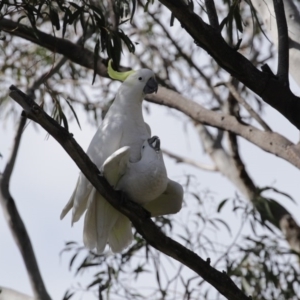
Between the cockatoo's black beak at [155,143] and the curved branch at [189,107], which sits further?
the curved branch at [189,107]

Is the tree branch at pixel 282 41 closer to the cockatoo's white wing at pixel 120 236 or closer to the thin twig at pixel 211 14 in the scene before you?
the thin twig at pixel 211 14

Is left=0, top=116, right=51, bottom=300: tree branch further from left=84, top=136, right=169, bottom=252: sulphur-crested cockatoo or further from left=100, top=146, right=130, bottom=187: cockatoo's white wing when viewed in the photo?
left=100, top=146, right=130, bottom=187: cockatoo's white wing

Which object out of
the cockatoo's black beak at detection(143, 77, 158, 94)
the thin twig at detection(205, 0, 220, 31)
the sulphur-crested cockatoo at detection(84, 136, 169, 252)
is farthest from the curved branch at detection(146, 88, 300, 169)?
the thin twig at detection(205, 0, 220, 31)

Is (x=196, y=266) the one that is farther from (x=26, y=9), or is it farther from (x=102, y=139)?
(x=26, y=9)

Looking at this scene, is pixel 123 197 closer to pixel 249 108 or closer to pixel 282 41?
pixel 282 41

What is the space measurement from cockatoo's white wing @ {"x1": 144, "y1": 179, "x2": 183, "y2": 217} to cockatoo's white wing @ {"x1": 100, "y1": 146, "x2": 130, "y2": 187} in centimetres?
22

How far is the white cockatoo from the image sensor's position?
2820 millimetres

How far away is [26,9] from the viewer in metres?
2.92

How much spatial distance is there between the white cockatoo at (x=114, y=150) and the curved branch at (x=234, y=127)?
80 centimetres

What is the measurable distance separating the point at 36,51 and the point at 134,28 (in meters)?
0.92

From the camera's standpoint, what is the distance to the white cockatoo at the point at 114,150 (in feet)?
9.25

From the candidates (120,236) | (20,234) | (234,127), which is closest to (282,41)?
(120,236)

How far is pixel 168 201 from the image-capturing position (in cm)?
301

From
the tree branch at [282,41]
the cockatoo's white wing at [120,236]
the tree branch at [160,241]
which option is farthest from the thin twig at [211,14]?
the cockatoo's white wing at [120,236]
